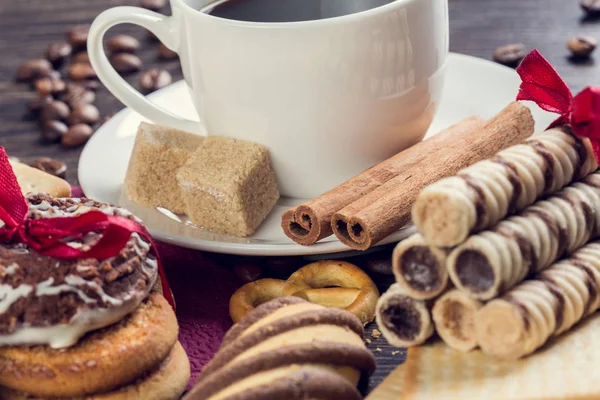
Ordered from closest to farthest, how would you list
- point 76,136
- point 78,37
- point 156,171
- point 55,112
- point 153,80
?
point 156,171
point 76,136
point 55,112
point 153,80
point 78,37

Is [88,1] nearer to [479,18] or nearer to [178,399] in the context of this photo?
[479,18]

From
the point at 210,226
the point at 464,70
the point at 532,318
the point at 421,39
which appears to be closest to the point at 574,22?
the point at 464,70

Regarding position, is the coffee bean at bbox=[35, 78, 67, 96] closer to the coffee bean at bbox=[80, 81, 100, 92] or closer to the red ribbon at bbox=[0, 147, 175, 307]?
the coffee bean at bbox=[80, 81, 100, 92]

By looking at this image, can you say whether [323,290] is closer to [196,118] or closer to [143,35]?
[196,118]

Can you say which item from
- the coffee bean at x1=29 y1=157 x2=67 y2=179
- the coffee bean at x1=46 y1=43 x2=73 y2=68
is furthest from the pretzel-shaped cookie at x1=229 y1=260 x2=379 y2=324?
the coffee bean at x1=46 y1=43 x2=73 y2=68

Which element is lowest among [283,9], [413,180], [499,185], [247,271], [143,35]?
[143,35]

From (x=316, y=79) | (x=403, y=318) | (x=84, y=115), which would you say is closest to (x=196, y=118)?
(x=84, y=115)
